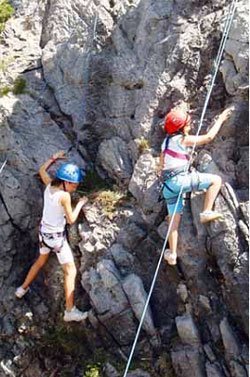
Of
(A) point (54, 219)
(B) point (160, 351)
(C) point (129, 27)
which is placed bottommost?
(B) point (160, 351)

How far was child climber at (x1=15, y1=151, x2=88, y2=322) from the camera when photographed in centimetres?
1012

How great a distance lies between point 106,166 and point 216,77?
2.27 metres

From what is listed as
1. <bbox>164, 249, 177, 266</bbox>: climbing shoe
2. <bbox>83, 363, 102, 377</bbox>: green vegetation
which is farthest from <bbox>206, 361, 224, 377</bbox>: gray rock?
<bbox>83, 363, 102, 377</bbox>: green vegetation

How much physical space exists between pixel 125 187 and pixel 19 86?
→ 9.47 ft

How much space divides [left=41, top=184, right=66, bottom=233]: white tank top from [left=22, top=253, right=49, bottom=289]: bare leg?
1.94 feet

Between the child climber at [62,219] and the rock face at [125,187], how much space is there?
298mm

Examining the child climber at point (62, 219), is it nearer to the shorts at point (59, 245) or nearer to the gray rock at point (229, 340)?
the shorts at point (59, 245)

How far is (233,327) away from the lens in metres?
9.30

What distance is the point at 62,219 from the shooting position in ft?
34.0

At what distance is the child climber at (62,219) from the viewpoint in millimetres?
10125

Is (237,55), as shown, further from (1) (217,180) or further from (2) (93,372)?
(2) (93,372)

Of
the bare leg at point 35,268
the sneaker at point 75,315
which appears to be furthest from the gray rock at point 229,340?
the bare leg at point 35,268

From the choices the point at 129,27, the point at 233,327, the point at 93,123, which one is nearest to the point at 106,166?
the point at 93,123

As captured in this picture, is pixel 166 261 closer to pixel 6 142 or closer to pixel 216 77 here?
pixel 216 77
